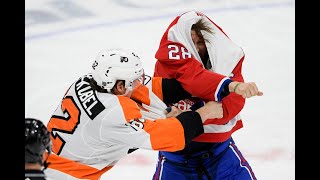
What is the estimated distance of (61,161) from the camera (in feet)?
7.64

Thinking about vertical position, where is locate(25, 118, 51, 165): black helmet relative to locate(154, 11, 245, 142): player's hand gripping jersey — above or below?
below

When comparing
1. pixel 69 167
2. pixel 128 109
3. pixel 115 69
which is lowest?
pixel 69 167

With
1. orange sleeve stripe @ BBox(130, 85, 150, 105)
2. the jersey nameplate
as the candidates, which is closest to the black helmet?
the jersey nameplate

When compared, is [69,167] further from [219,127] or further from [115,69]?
[219,127]

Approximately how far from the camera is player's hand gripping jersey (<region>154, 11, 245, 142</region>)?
2553mm

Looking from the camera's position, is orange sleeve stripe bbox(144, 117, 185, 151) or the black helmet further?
orange sleeve stripe bbox(144, 117, 185, 151)

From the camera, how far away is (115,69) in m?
2.24

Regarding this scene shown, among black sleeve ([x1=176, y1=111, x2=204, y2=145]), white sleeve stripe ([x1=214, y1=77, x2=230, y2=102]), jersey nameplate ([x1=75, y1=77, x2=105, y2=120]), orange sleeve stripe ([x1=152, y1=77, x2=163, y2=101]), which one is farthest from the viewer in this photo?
orange sleeve stripe ([x1=152, y1=77, x2=163, y2=101])

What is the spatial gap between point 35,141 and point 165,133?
884mm

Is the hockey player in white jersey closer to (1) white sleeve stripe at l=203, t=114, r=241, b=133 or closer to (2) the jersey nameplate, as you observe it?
(2) the jersey nameplate

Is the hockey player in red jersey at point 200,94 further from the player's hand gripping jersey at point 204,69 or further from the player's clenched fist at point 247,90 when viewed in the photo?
the player's clenched fist at point 247,90

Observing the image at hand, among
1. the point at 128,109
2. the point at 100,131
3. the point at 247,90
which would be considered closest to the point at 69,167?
the point at 100,131

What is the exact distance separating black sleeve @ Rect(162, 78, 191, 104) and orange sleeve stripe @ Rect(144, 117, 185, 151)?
0.33 meters

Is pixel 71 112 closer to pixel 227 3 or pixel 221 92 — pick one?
pixel 221 92
